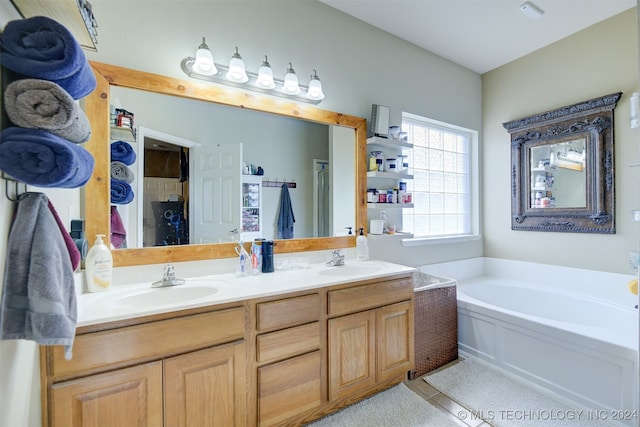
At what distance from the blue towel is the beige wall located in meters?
3.08

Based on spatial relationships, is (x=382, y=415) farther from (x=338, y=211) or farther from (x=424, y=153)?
(x=424, y=153)

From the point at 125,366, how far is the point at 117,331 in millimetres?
150

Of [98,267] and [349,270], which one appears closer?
[98,267]

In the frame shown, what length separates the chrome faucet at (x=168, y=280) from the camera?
1507 millimetres

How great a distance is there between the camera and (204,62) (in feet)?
5.43

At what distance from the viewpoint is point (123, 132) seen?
153cm

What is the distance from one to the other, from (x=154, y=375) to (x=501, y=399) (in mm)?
2081

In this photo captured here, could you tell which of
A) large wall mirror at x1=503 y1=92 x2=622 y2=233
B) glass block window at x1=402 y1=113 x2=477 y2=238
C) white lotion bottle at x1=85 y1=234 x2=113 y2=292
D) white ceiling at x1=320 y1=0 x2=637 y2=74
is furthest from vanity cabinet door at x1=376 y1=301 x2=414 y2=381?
white ceiling at x1=320 y1=0 x2=637 y2=74

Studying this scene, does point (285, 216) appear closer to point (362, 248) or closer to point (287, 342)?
point (362, 248)

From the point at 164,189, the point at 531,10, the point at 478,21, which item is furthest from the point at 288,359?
the point at 531,10

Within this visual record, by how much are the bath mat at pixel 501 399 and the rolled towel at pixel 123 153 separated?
245cm

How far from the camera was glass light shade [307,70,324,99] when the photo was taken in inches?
79.9

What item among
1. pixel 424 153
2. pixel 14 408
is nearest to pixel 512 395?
pixel 424 153

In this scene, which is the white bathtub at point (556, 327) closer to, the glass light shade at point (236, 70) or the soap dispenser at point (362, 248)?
the soap dispenser at point (362, 248)
